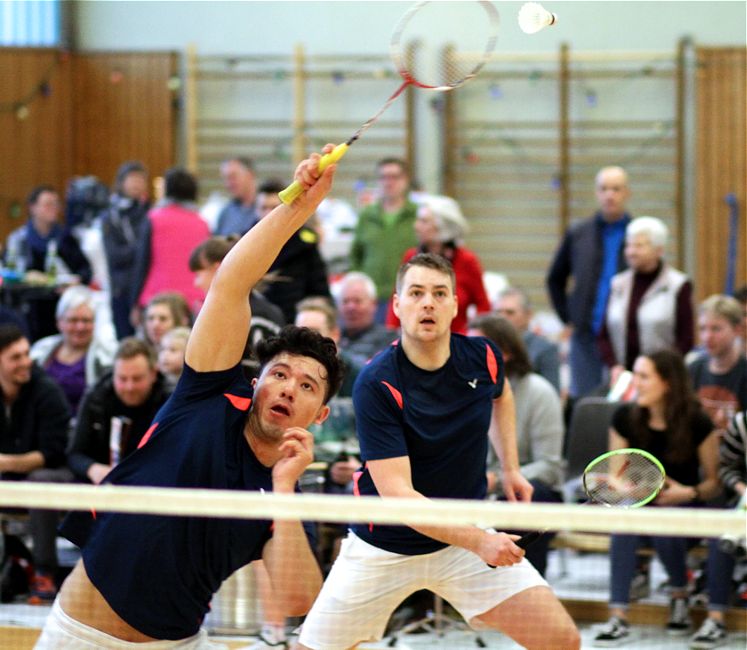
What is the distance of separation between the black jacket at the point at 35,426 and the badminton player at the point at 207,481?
350 centimetres

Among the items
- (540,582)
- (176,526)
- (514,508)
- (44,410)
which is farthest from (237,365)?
(44,410)

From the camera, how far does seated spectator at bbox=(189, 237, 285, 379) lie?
584 centimetres

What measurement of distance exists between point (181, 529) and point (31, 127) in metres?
11.7

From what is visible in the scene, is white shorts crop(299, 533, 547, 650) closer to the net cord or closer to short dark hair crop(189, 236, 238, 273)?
the net cord

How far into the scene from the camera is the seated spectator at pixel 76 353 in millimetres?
7484

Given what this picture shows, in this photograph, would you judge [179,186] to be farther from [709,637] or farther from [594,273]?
[709,637]

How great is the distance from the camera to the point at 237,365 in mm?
3336

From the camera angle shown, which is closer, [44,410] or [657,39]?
[44,410]

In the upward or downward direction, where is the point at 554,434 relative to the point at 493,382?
downward

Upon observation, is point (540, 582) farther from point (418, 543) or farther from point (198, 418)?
point (198, 418)

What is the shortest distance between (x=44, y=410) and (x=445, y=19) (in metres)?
7.98

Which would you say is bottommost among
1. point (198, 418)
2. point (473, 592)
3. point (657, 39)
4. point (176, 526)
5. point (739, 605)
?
point (739, 605)

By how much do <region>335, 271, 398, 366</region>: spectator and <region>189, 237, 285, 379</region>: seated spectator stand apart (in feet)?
4.23

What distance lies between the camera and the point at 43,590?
6.45 m
